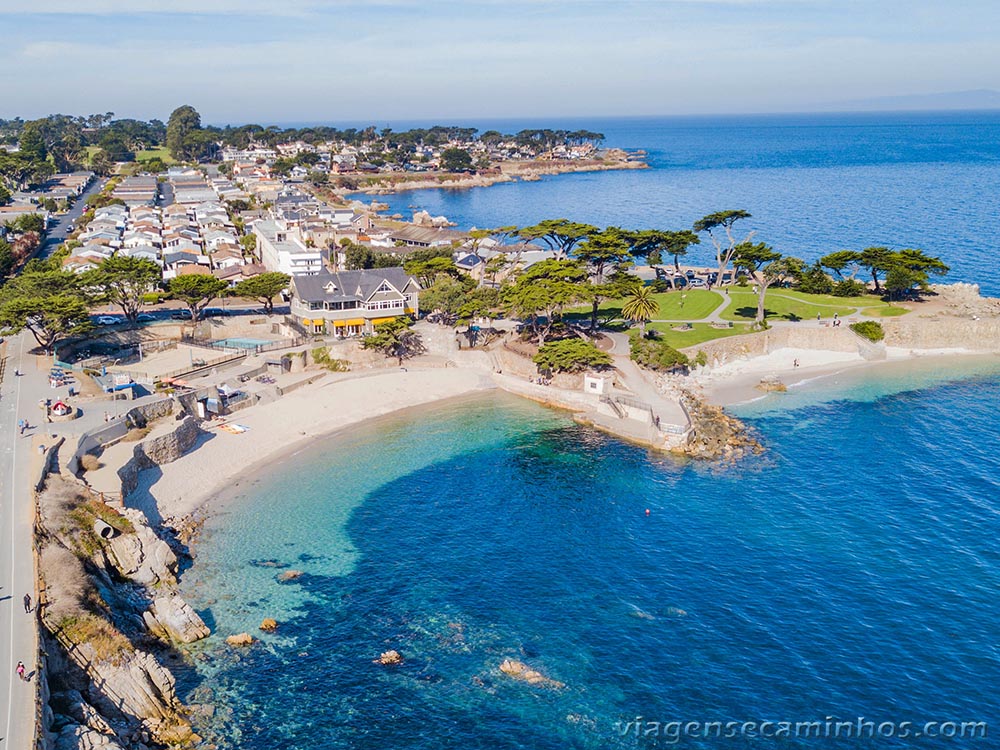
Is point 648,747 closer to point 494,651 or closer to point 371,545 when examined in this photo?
point 494,651

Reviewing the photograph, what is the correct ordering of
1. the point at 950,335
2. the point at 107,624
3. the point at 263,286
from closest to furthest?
the point at 107,624
the point at 950,335
the point at 263,286

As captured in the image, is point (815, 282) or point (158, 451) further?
point (815, 282)

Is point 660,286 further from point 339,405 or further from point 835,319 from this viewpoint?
point 339,405

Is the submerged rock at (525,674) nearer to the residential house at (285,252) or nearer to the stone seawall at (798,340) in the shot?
the stone seawall at (798,340)

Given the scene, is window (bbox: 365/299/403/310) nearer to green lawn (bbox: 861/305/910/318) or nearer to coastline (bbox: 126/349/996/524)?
coastline (bbox: 126/349/996/524)

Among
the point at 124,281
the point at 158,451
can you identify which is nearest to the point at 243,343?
the point at 124,281
